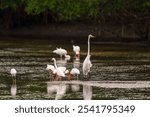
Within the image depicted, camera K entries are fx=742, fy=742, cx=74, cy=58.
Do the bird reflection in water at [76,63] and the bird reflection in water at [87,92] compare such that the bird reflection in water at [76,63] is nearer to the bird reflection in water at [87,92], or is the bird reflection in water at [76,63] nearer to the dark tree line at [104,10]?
the bird reflection in water at [87,92]

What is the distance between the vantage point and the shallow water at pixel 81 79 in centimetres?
2616

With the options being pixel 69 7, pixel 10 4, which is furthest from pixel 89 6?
pixel 10 4

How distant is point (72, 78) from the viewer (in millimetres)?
32250

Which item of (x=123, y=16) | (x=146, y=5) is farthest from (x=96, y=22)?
(x=146, y=5)

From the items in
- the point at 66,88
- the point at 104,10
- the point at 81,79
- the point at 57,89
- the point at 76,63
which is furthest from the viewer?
the point at 104,10

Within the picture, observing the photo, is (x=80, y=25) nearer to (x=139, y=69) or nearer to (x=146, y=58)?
(x=146, y=58)

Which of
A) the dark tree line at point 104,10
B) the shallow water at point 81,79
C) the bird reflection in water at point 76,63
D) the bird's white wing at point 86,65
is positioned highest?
the dark tree line at point 104,10

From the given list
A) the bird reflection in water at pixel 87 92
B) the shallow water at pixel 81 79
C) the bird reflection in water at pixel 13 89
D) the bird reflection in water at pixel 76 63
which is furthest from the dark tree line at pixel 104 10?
the bird reflection in water at pixel 87 92

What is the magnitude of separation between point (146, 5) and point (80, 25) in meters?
18.2

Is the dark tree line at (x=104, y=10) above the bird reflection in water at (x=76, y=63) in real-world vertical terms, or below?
above

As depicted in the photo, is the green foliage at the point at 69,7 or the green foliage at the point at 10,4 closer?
the green foliage at the point at 69,7

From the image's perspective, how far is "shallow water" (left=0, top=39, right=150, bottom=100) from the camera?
85.8 ft

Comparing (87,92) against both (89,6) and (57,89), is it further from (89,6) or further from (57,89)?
(89,6)

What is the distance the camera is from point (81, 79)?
103 ft
